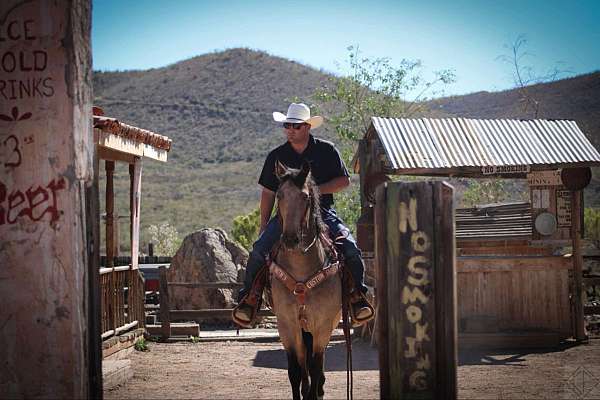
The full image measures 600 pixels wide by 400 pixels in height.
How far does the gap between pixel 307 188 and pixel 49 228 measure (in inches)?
108

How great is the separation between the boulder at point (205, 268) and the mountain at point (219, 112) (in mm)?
25321

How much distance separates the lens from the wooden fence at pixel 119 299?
11.3 m

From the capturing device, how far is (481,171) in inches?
501

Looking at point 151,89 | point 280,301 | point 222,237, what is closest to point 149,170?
point 151,89

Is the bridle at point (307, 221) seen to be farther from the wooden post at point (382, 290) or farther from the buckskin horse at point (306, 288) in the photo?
the wooden post at point (382, 290)

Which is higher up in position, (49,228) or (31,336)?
(49,228)

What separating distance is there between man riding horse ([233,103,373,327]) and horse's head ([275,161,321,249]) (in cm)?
58

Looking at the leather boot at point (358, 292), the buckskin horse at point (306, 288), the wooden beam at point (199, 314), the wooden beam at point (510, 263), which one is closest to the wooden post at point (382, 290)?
the buckskin horse at point (306, 288)

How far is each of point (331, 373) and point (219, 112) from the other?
218 ft

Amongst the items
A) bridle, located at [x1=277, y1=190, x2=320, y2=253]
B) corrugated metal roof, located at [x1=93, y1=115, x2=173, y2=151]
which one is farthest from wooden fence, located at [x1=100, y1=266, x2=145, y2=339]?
bridle, located at [x1=277, y1=190, x2=320, y2=253]

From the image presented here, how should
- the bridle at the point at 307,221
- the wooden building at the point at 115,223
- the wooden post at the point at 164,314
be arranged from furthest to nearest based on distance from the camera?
the wooden post at the point at 164,314 → the wooden building at the point at 115,223 → the bridle at the point at 307,221

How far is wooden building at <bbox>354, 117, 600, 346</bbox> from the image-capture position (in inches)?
506

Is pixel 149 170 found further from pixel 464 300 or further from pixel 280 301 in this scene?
pixel 280 301

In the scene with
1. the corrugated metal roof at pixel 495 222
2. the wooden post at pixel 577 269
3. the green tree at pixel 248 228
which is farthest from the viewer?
the green tree at pixel 248 228
